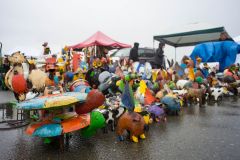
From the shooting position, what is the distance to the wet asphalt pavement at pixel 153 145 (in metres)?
3.66

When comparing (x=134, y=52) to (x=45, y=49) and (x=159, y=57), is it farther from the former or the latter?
(x=45, y=49)

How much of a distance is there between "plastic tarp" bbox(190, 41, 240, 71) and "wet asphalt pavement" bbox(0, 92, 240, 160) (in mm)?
9047

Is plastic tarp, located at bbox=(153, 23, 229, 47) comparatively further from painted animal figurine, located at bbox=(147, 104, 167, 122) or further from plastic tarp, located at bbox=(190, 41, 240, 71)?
painted animal figurine, located at bbox=(147, 104, 167, 122)

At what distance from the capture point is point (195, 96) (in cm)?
816

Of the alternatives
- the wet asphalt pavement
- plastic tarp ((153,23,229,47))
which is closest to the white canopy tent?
plastic tarp ((153,23,229,47))

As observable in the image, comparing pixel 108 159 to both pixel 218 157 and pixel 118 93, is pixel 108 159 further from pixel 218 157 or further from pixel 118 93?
pixel 118 93

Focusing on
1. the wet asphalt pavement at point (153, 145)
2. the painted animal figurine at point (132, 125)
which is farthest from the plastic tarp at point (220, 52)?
the painted animal figurine at point (132, 125)

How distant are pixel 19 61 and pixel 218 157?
14.5ft

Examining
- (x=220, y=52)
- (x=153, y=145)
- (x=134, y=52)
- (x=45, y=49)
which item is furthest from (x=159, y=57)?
(x=153, y=145)

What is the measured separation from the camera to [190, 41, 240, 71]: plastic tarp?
13555mm

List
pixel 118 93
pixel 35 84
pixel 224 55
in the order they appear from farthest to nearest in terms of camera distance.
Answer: pixel 224 55
pixel 118 93
pixel 35 84

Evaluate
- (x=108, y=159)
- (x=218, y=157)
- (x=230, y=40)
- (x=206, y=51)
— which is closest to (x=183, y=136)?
(x=218, y=157)

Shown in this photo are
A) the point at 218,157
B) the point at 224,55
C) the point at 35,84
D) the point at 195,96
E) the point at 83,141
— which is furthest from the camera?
the point at 224,55

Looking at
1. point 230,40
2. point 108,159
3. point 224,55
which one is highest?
point 230,40
